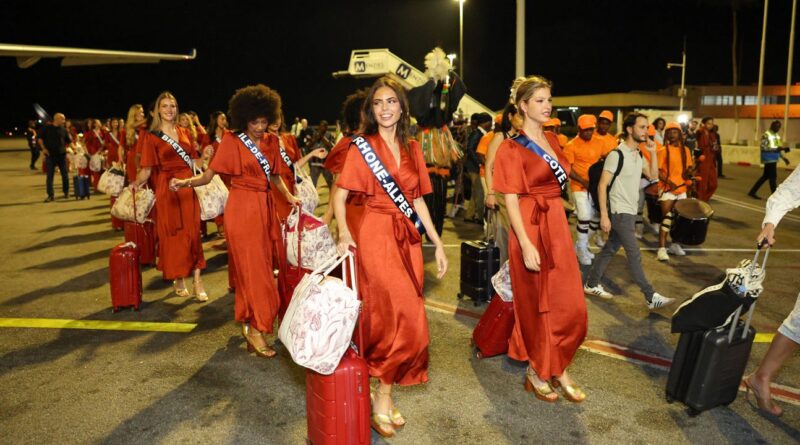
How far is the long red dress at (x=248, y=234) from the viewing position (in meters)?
4.93

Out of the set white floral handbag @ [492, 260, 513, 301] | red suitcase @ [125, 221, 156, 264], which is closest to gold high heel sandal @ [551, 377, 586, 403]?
white floral handbag @ [492, 260, 513, 301]

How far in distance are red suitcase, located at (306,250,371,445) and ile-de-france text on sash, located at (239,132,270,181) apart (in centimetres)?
221

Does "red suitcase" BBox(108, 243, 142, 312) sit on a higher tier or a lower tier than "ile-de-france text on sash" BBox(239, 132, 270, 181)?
lower

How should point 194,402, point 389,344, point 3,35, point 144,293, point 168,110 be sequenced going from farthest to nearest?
point 3,35
point 144,293
point 168,110
point 194,402
point 389,344

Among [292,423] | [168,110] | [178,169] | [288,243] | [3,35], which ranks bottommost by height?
[292,423]

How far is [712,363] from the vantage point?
3.61 metres

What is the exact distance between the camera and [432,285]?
7098mm

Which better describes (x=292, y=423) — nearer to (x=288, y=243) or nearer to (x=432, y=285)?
(x=288, y=243)

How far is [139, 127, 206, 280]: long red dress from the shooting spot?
6484mm

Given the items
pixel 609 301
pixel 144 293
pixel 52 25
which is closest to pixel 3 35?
pixel 52 25

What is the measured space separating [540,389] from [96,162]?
15.0 meters

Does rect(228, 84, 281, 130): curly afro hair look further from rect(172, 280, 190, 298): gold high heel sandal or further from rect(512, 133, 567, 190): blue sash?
rect(172, 280, 190, 298): gold high heel sandal

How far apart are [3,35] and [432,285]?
59217 millimetres

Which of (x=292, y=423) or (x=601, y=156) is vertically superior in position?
(x=601, y=156)
